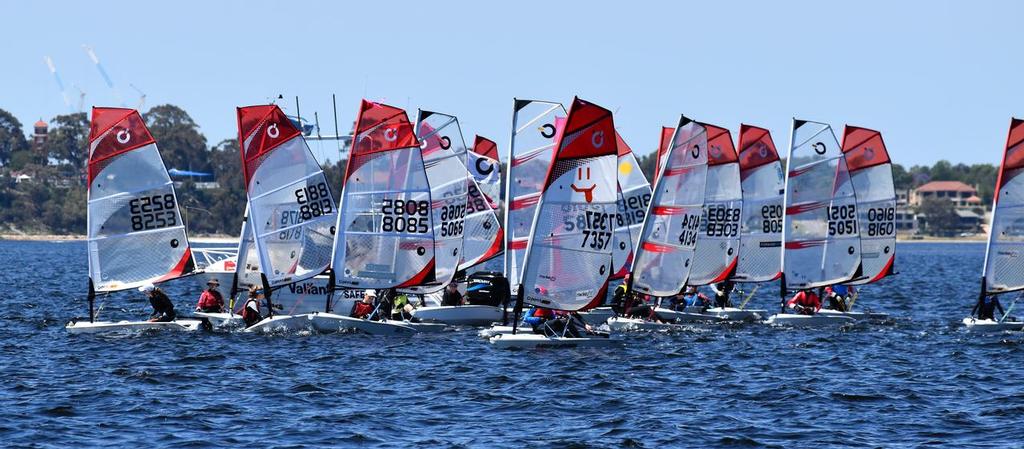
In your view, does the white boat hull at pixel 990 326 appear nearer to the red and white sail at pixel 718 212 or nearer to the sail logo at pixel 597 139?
the red and white sail at pixel 718 212

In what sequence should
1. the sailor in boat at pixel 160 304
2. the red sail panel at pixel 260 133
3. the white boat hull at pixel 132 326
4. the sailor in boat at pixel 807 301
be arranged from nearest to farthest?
the white boat hull at pixel 132 326, the sailor in boat at pixel 160 304, the red sail panel at pixel 260 133, the sailor in boat at pixel 807 301

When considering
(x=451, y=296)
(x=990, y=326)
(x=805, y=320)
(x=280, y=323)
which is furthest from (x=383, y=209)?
(x=990, y=326)

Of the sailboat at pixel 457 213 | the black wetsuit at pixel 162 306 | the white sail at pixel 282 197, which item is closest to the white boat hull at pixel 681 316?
the sailboat at pixel 457 213

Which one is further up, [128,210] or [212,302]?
[128,210]

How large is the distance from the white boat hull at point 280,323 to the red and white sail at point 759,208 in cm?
1625

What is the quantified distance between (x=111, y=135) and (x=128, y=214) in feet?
6.68

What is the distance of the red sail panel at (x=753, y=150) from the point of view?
48.8m

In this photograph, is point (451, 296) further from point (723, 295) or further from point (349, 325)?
point (723, 295)

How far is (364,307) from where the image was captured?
3906cm

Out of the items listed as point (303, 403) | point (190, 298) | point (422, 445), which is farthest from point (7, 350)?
point (190, 298)

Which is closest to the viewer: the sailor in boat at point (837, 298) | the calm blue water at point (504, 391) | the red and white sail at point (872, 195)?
the calm blue water at point (504, 391)

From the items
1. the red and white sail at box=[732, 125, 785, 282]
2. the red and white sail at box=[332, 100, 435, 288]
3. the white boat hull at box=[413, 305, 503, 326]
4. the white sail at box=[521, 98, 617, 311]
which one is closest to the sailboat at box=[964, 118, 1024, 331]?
the red and white sail at box=[732, 125, 785, 282]

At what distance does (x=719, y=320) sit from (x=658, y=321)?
3.82m

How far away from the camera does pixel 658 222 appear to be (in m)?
42.1
